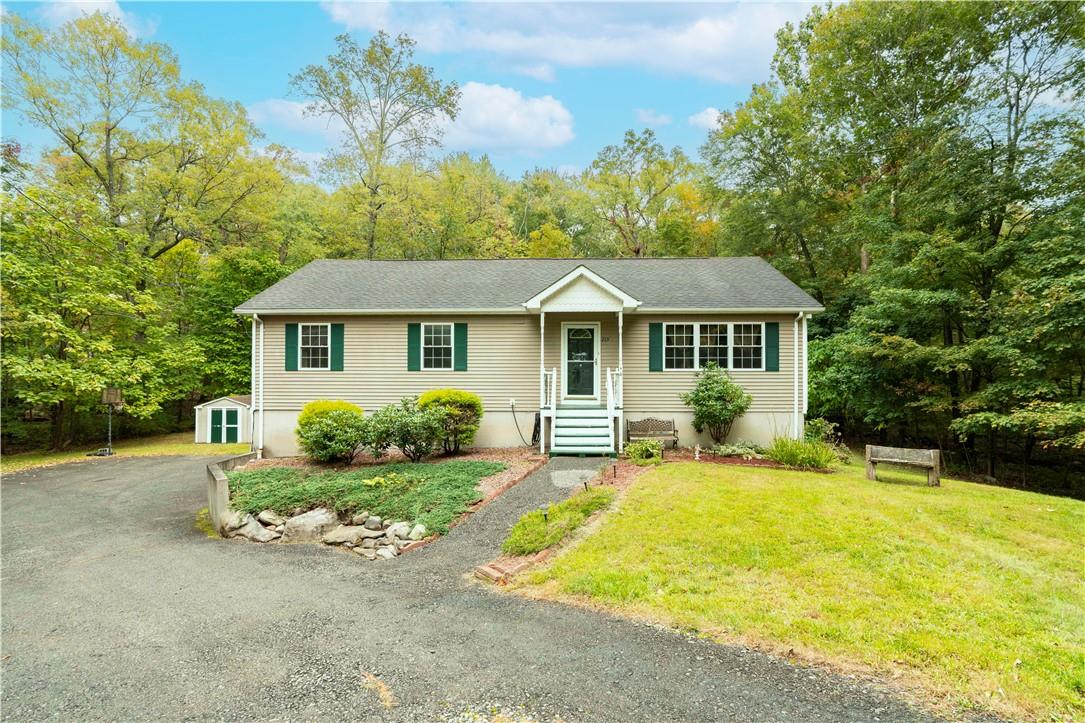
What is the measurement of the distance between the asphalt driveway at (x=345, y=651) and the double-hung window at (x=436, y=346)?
20.8 ft

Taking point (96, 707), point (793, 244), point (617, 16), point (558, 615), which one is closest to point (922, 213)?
point (793, 244)

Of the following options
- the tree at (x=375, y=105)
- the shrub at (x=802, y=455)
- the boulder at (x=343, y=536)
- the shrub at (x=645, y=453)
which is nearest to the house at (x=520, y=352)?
the shrub at (x=645, y=453)

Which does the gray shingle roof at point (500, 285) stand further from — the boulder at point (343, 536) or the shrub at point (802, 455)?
the boulder at point (343, 536)

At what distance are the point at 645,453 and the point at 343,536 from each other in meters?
5.85

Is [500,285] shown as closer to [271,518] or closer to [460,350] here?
[460,350]

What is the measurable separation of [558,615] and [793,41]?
2714 cm

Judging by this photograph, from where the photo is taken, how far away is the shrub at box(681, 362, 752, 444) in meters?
10.6

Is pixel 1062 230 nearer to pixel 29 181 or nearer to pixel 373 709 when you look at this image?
pixel 373 709

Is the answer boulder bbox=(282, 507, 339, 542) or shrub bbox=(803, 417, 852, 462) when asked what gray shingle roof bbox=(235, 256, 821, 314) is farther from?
boulder bbox=(282, 507, 339, 542)

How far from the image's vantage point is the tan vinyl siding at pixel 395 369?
11.9m

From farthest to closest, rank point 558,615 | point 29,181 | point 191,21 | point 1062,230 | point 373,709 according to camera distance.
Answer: point 29,181 < point 191,21 < point 1062,230 < point 558,615 < point 373,709

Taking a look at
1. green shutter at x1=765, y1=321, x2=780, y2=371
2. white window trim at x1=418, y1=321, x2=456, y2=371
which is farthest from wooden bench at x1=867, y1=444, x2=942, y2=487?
white window trim at x1=418, y1=321, x2=456, y2=371

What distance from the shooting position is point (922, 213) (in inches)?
507

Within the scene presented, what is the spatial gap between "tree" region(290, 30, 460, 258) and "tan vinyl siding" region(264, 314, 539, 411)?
13.1m
